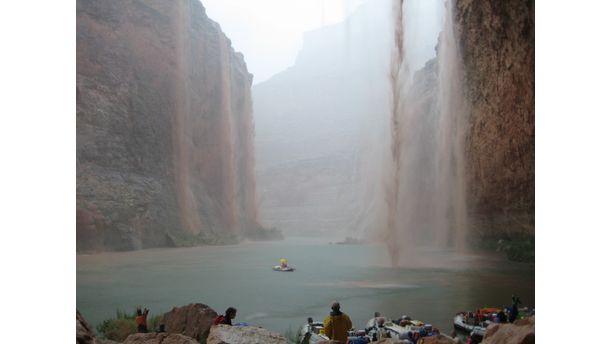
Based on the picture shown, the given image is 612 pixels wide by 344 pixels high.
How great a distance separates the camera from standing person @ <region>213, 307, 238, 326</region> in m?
6.42

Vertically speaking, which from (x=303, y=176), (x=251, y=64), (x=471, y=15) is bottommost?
(x=303, y=176)

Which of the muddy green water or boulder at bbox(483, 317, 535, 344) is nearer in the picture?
boulder at bbox(483, 317, 535, 344)

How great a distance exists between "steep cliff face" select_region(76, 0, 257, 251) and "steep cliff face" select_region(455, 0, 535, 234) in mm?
2582

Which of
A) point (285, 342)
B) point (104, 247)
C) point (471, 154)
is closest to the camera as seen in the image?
point (285, 342)

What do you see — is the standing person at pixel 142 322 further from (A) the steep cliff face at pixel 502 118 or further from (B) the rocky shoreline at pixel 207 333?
(A) the steep cliff face at pixel 502 118

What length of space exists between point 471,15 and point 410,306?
347 cm

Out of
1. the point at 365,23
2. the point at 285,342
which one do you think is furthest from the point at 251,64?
the point at 285,342

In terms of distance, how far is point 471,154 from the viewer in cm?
720

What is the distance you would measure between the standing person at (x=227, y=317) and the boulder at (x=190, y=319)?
0.23ft

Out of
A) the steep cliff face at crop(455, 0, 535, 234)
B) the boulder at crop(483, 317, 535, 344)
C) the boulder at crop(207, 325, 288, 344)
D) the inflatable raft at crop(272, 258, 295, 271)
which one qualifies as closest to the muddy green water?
the inflatable raft at crop(272, 258, 295, 271)

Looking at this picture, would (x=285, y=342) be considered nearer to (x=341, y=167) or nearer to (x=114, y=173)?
(x=341, y=167)

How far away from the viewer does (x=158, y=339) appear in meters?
6.29

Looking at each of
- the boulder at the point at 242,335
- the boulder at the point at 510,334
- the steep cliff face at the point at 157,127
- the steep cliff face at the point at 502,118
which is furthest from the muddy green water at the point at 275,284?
the steep cliff face at the point at 502,118

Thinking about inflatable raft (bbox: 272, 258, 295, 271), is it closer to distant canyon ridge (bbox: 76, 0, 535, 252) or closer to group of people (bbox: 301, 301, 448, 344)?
distant canyon ridge (bbox: 76, 0, 535, 252)
